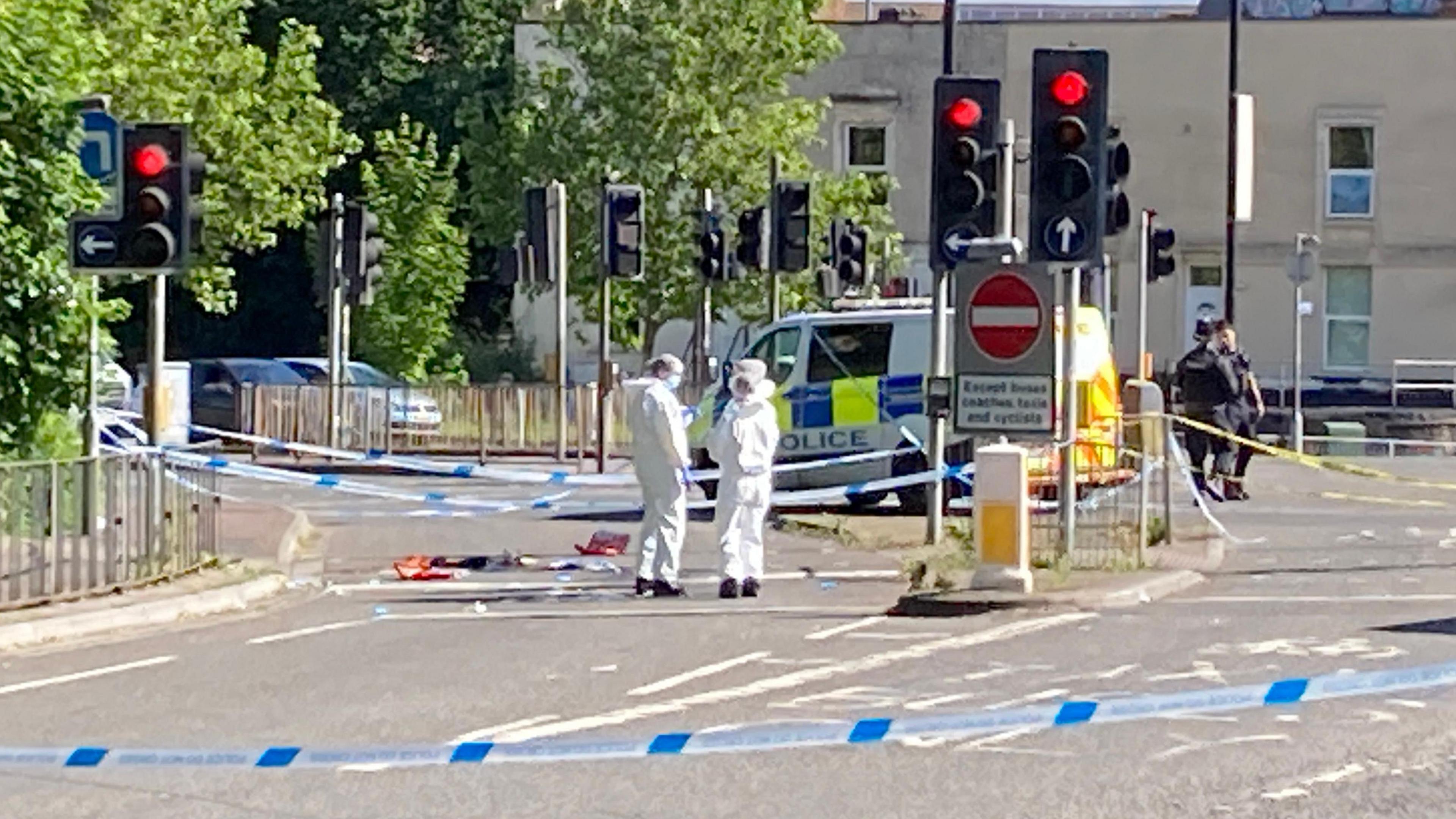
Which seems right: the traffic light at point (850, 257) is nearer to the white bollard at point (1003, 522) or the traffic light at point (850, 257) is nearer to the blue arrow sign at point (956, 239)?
the blue arrow sign at point (956, 239)

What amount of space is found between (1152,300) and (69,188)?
106 feet

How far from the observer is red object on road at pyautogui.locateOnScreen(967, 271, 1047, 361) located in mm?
17422

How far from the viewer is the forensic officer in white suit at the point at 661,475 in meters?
17.2

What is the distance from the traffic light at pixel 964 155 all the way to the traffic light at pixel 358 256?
16436 millimetres

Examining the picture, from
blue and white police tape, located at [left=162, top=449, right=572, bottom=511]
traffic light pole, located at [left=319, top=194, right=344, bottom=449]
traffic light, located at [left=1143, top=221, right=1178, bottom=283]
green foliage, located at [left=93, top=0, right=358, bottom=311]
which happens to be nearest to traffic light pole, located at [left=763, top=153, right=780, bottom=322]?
traffic light, located at [left=1143, top=221, right=1178, bottom=283]

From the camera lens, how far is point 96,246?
1742 cm

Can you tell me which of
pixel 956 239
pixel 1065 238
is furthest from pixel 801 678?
pixel 956 239

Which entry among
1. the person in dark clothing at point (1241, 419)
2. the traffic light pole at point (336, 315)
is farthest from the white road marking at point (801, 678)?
the traffic light pole at point (336, 315)

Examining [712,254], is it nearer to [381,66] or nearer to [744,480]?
[744,480]

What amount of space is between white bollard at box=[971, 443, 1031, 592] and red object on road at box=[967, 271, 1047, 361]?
1.06 m

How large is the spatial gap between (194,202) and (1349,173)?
35.1 metres

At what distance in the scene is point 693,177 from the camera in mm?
44906

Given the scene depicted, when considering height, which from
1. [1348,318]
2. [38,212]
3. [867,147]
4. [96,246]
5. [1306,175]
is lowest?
[96,246]

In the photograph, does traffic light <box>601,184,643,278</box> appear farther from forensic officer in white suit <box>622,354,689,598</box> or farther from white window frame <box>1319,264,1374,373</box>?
white window frame <box>1319,264,1374,373</box>
